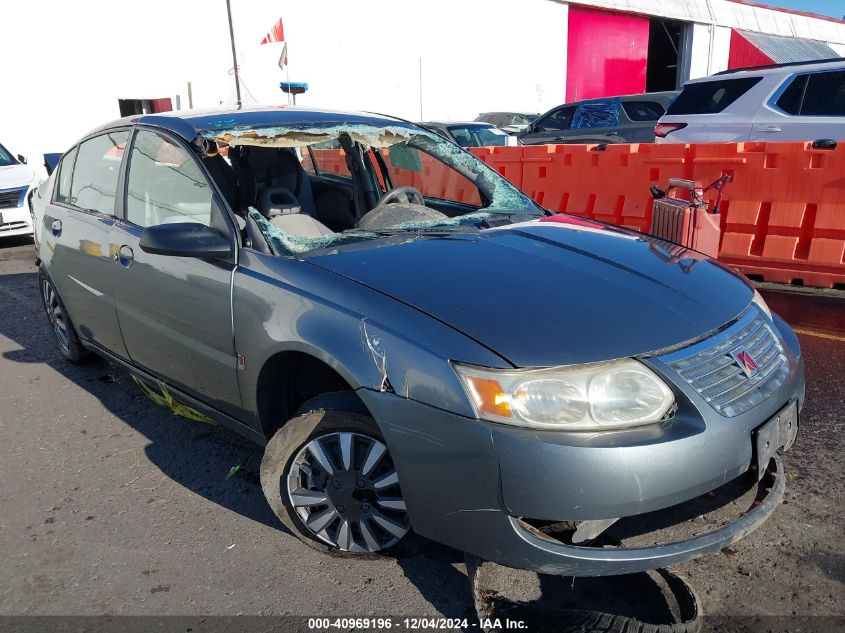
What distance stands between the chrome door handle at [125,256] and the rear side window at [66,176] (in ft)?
3.56

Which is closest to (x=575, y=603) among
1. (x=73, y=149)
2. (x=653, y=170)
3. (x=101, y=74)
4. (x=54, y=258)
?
(x=54, y=258)

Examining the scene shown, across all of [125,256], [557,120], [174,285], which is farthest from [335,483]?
[557,120]

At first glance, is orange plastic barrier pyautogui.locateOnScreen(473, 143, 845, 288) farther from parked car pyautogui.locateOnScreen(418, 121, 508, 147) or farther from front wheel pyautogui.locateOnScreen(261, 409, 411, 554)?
parked car pyautogui.locateOnScreen(418, 121, 508, 147)

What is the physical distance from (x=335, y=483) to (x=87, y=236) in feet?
7.26

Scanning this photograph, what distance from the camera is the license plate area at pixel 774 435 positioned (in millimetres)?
2256

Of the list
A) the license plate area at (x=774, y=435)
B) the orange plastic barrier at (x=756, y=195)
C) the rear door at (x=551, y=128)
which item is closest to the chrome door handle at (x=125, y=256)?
the license plate area at (x=774, y=435)

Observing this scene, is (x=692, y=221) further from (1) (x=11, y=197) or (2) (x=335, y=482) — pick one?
(1) (x=11, y=197)

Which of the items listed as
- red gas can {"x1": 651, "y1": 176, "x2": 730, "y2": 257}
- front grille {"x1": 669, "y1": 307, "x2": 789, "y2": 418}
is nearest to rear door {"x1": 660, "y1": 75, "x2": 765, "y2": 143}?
red gas can {"x1": 651, "y1": 176, "x2": 730, "y2": 257}

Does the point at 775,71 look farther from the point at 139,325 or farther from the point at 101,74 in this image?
the point at 101,74

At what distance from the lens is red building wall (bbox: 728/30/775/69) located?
32.2 metres

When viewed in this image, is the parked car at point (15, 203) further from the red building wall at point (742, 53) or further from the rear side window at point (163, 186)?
the red building wall at point (742, 53)

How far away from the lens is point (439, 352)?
2.17 meters

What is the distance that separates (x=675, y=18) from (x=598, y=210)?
27.0 m

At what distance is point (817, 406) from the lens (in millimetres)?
3777
